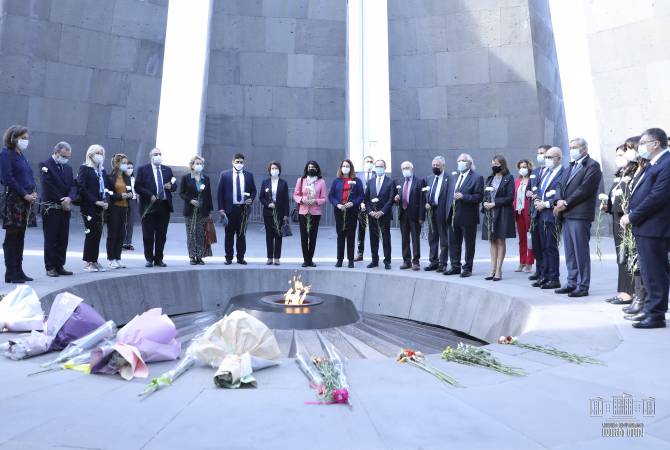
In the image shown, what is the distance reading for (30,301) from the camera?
5516 millimetres

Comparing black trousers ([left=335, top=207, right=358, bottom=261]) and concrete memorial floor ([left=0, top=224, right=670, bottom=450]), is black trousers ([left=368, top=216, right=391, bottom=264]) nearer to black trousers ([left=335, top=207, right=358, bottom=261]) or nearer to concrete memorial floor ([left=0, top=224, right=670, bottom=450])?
black trousers ([left=335, top=207, right=358, bottom=261])

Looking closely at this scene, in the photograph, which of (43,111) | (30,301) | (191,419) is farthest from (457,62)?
(191,419)

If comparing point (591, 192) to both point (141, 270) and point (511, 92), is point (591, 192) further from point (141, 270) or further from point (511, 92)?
point (511, 92)

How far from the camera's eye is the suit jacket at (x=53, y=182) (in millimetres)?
8312

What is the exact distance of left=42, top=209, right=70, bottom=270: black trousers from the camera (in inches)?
325

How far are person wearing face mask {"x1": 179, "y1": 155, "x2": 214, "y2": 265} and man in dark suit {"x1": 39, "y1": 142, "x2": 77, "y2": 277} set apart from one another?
2.31 metres

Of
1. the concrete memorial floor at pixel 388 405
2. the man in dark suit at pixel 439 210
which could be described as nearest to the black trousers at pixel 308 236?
the man in dark suit at pixel 439 210

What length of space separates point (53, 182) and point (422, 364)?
21.1ft

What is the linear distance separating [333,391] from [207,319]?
4961mm

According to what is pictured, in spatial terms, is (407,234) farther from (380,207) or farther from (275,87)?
(275,87)

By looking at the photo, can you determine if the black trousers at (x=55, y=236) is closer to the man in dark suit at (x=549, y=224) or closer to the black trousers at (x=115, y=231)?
the black trousers at (x=115, y=231)

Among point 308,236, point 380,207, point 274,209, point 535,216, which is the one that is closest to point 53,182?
point 274,209

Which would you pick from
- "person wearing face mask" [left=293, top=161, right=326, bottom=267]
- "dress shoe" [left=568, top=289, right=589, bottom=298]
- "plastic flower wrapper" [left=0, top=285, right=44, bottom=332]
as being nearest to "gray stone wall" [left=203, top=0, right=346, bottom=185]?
"person wearing face mask" [left=293, top=161, right=326, bottom=267]

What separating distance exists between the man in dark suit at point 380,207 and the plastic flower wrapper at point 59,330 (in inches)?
235
